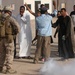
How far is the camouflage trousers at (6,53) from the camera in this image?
896 centimetres

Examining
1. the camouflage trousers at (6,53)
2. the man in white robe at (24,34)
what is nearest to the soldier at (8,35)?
the camouflage trousers at (6,53)

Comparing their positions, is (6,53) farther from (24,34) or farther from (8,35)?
(24,34)

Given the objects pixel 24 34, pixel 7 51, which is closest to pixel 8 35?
pixel 7 51

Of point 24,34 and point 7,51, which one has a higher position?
point 24,34

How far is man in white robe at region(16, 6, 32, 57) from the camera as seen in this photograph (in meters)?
11.2

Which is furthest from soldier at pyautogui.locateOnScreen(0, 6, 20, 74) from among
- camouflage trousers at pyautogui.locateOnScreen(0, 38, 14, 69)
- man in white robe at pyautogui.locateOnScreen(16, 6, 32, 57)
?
man in white robe at pyautogui.locateOnScreen(16, 6, 32, 57)

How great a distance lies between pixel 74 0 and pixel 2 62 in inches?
1427

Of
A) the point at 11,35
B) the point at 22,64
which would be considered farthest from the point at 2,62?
the point at 22,64

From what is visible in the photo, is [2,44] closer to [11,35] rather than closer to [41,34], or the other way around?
[11,35]

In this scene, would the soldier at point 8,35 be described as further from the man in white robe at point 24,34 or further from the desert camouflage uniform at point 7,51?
the man in white robe at point 24,34

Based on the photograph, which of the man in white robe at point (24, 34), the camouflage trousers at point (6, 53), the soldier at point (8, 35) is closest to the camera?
the soldier at point (8, 35)

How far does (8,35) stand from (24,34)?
8.82 feet

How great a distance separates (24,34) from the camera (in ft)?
37.9

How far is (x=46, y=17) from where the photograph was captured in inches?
402
